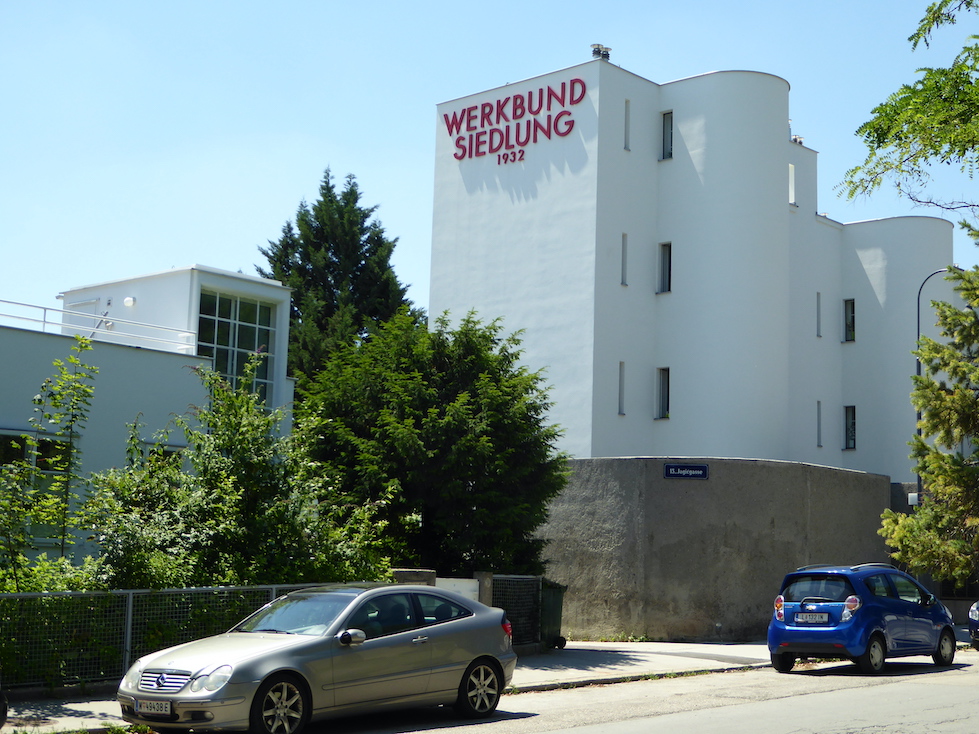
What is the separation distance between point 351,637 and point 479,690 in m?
1.83

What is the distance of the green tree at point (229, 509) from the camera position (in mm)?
14453

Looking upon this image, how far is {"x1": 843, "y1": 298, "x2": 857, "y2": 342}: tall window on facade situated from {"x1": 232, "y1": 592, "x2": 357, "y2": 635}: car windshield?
27299 millimetres

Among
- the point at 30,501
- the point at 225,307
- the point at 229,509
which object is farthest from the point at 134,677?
the point at 225,307

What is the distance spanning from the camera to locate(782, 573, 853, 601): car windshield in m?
16.6

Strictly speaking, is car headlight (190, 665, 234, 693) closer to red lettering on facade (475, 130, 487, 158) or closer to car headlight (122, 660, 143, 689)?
car headlight (122, 660, 143, 689)

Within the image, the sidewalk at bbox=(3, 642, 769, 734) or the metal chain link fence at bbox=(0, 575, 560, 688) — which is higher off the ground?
the metal chain link fence at bbox=(0, 575, 560, 688)

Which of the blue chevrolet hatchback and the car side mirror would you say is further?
the blue chevrolet hatchback

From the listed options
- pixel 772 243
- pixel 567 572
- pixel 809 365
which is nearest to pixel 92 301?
pixel 567 572

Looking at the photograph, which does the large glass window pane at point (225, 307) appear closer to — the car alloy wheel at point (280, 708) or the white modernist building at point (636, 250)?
the white modernist building at point (636, 250)

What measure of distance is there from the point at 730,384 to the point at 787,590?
13729 mm

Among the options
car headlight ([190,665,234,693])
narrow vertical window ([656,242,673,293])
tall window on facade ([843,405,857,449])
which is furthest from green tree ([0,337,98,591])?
tall window on facade ([843,405,857,449])

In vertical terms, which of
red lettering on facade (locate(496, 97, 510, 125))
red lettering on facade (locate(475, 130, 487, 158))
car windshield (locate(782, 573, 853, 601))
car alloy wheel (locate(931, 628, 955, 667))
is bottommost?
car alloy wheel (locate(931, 628, 955, 667))

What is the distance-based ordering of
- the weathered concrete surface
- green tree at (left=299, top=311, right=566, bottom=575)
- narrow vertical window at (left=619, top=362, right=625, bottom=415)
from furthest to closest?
1. narrow vertical window at (left=619, top=362, right=625, bottom=415)
2. the weathered concrete surface
3. green tree at (left=299, top=311, right=566, bottom=575)

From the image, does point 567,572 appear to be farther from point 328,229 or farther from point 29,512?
point 328,229
